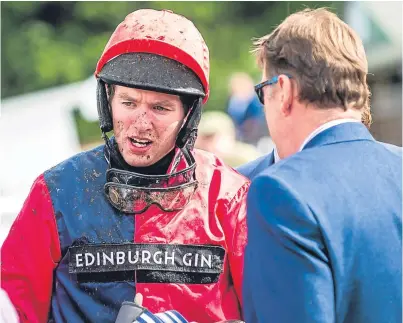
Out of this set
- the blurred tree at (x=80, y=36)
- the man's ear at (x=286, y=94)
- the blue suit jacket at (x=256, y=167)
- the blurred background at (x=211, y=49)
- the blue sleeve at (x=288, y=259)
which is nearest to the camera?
the blue sleeve at (x=288, y=259)

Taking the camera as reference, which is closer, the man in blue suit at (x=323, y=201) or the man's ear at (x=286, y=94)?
the man in blue suit at (x=323, y=201)

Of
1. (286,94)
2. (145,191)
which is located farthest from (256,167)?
(286,94)

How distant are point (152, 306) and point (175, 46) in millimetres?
953

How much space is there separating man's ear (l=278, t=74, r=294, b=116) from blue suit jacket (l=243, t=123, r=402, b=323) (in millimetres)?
157

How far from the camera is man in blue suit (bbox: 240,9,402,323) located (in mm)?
2607

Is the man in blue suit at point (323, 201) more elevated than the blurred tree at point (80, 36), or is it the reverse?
the blurred tree at point (80, 36)

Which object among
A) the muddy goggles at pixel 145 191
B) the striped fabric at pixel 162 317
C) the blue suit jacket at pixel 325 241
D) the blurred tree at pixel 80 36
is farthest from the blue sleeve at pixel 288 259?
the blurred tree at pixel 80 36

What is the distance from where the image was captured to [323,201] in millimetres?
2637

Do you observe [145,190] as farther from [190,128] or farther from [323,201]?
[323,201]

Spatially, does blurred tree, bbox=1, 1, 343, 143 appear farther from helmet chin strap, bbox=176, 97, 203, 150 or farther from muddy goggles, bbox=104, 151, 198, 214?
muddy goggles, bbox=104, 151, 198, 214

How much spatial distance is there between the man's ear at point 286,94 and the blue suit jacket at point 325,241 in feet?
0.52

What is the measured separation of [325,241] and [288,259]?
→ 124mm

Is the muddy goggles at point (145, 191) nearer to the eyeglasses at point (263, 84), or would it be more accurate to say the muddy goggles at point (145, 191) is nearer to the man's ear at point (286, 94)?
the eyeglasses at point (263, 84)

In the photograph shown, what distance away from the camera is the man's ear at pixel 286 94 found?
2814 millimetres
